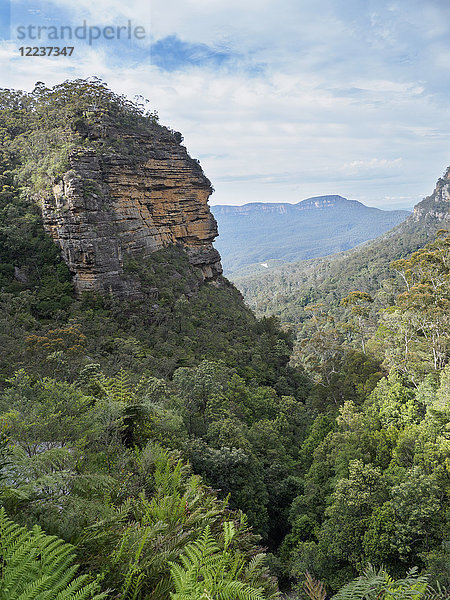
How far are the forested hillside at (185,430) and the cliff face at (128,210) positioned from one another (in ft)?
2.60

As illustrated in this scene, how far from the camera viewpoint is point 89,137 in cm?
2627

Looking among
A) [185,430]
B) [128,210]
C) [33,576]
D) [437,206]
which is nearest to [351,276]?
[437,206]

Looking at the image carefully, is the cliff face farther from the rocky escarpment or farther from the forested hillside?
the rocky escarpment

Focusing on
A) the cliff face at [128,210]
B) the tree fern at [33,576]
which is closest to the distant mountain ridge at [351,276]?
the cliff face at [128,210]

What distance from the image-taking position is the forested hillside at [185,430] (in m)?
2.81

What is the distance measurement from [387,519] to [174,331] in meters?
16.1

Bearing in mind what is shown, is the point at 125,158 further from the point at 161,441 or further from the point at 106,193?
the point at 161,441

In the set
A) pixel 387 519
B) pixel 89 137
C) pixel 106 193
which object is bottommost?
pixel 387 519

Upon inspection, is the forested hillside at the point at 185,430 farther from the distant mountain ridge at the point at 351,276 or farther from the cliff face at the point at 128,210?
the distant mountain ridge at the point at 351,276

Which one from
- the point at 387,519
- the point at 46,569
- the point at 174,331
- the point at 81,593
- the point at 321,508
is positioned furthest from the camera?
the point at 174,331

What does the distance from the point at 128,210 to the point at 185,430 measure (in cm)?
A: 2027

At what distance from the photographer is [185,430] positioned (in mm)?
11102

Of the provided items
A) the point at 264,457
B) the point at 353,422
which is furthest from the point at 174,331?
the point at 353,422

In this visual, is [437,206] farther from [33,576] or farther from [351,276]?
[33,576]
